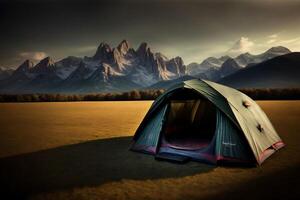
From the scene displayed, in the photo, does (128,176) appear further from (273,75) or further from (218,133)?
(273,75)

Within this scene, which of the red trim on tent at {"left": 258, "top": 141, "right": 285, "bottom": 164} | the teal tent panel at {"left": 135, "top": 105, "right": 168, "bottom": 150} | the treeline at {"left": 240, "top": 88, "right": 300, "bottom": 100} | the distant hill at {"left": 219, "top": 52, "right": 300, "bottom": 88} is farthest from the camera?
the distant hill at {"left": 219, "top": 52, "right": 300, "bottom": 88}

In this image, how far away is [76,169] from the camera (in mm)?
6699

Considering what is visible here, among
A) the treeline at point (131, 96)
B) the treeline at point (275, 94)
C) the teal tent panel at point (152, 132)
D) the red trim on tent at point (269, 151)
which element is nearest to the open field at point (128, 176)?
the red trim on tent at point (269, 151)

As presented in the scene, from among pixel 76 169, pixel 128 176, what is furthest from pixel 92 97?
pixel 128 176

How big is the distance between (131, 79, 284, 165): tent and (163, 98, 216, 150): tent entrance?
0.16 metres

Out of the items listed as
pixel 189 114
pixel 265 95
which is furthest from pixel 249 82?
pixel 189 114

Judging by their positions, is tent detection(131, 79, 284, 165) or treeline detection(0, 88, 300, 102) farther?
treeline detection(0, 88, 300, 102)

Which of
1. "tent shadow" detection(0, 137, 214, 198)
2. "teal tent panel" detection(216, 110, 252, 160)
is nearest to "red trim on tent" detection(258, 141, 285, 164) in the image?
"teal tent panel" detection(216, 110, 252, 160)

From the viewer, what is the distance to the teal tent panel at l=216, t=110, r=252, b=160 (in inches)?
256

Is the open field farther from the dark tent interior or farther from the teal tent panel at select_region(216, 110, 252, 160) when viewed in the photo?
the dark tent interior

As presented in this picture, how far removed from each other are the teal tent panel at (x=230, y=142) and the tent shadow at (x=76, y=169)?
700mm

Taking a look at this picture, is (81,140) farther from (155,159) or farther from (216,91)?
(216,91)

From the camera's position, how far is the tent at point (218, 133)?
6.55m

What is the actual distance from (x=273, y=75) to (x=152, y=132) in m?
190
